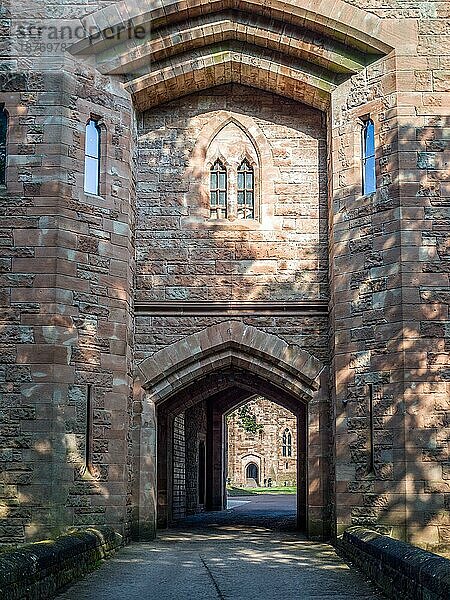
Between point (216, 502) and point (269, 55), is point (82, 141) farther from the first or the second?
point (216, 502)

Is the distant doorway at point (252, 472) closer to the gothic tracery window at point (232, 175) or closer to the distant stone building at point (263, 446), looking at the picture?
the distant stone building at point (263, 446)

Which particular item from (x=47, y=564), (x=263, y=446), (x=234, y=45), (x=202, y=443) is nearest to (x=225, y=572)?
(x=47, y=564)

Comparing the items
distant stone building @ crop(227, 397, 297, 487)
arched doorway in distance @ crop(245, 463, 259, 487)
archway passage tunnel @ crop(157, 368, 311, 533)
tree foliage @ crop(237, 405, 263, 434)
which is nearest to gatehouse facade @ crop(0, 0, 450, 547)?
archway passage tunnel @ crop(157, 368, 311, 533)

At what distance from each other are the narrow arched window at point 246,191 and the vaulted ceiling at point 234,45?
1221 mm

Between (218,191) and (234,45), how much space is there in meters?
2.08

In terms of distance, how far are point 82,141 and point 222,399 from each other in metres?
11.8

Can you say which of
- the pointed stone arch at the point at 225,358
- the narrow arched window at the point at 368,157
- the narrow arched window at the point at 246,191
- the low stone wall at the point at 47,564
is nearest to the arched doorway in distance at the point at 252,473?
the pointed stone arch at the point at 225,358

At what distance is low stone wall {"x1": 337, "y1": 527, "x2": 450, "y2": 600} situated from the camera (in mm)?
6242

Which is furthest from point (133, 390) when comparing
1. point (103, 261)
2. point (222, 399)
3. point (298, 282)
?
point (222, 399)

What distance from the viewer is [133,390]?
13.1 meters

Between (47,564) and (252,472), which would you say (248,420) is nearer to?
(252,472)

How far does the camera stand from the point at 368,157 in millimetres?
12648

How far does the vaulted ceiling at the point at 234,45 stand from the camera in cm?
1253

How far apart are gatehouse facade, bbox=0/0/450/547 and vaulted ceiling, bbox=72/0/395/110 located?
30 mm
